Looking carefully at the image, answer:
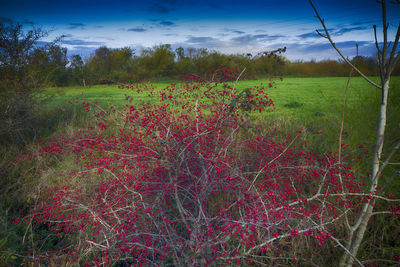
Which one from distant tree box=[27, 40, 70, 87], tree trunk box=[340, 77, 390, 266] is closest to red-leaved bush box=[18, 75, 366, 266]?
tree trunk box=[340, 77, 390, 266]

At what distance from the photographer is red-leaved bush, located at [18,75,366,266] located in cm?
247

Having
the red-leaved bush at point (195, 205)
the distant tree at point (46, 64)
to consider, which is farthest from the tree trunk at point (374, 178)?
the distant tree at point (46, 64)

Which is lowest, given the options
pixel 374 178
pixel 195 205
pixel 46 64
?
pixel 195 205

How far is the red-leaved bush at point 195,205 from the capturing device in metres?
2.47

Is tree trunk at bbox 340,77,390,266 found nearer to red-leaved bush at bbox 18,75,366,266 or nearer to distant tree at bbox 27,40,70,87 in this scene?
red-leaved bush at bbox 18,75,366,266

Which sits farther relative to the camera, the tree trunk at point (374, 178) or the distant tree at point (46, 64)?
the distant tree at point (46, 64)

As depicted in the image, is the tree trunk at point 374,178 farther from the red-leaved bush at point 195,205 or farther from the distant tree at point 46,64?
the distant tree at point 46,64

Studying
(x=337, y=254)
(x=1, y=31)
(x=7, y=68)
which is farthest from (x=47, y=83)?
(x=337, y=254)

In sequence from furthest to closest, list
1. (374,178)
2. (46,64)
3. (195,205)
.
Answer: (46,64)
(195,205)
(374,178)

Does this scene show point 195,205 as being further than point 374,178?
Yes

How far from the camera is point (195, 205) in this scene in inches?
143

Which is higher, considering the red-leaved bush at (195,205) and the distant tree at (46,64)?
the distant tree at (46,64)

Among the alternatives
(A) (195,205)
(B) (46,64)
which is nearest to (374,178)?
(A) (195,205)

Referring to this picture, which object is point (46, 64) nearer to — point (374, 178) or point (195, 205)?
point (195, 205)
